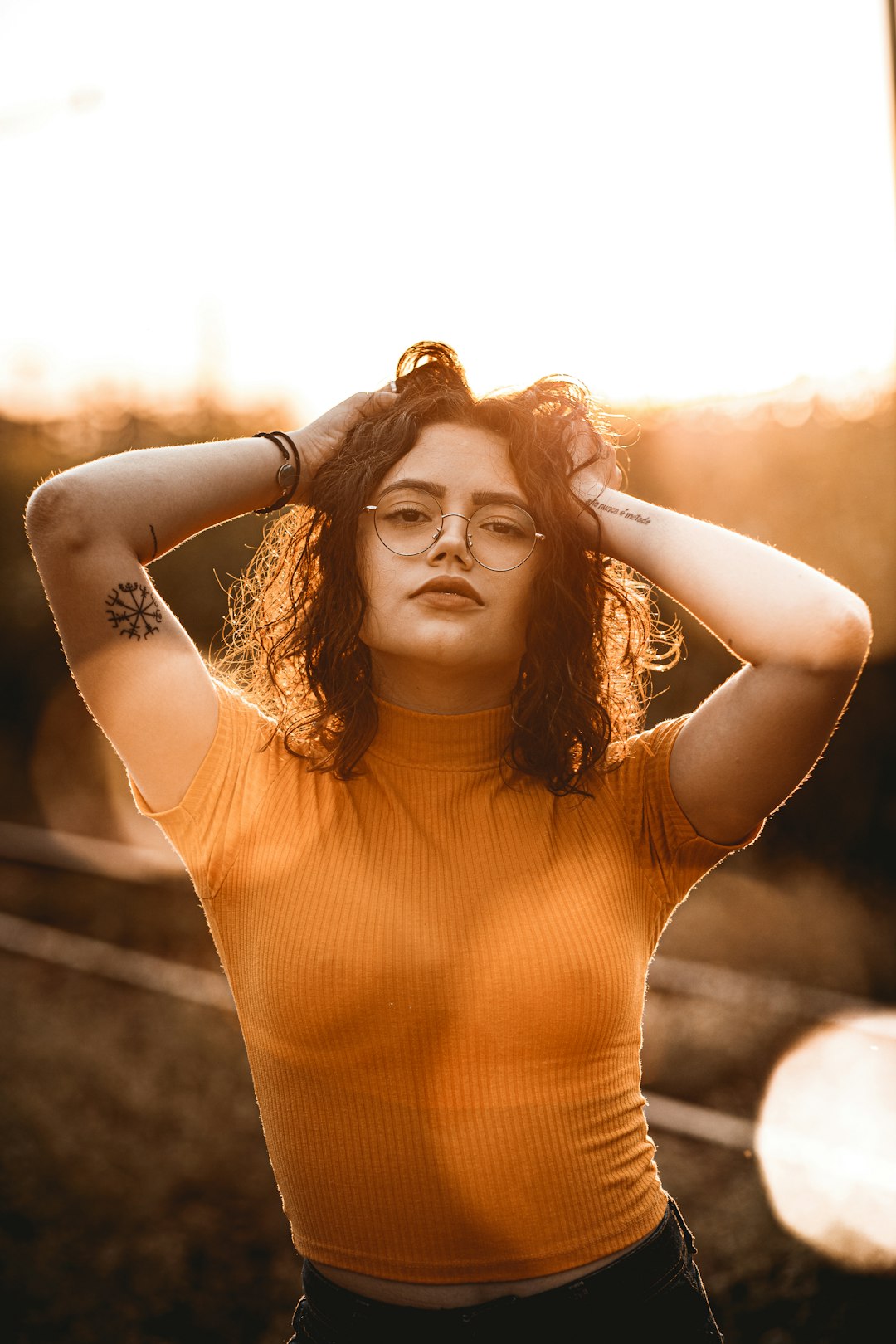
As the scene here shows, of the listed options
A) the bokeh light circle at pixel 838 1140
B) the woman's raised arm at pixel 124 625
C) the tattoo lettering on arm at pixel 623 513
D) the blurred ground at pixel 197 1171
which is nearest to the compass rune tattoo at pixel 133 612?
the woman's raised arm at pixel 124 625

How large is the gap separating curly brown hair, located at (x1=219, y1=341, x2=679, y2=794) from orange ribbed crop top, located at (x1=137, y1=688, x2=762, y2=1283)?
149mm

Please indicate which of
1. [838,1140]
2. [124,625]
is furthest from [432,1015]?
[838,1140]

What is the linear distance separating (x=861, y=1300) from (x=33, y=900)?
703 centimetres

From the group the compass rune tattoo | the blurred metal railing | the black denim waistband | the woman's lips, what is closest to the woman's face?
the woman's lips

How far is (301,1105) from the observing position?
175cm

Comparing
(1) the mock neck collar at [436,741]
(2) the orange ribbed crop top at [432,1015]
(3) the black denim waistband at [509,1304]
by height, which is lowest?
(3) the black denim waistband at [509,1304]

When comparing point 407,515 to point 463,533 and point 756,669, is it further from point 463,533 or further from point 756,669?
point 756,669

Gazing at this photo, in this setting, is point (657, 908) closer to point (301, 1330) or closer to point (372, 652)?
point (372, 652)

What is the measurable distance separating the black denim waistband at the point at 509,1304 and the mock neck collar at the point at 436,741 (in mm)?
849

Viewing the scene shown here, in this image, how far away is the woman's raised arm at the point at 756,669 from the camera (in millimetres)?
1757

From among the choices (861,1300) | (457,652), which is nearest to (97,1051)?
(861,1300)

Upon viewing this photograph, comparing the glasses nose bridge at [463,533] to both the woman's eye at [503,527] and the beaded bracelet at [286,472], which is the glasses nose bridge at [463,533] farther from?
the beaded bracelet at [286,472]

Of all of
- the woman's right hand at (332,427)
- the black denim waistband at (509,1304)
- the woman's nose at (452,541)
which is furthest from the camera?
the woman's right hand at (332,427)

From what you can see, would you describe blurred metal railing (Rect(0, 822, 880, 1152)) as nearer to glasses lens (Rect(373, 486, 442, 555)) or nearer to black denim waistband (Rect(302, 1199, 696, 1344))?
black denim waistband (Rect(302, 1199, 696, 1344))
